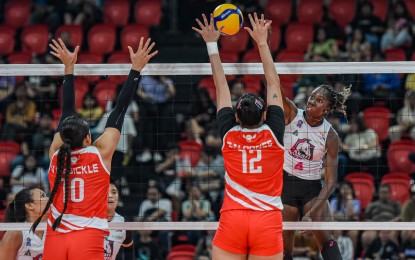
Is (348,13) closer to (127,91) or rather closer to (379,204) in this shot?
(379,204)

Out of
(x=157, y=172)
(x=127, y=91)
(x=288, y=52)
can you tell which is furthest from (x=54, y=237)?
(x=288, y=52)

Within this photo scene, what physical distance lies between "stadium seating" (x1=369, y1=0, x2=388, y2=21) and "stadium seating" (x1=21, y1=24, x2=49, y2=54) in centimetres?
714

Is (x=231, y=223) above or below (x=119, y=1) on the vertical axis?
below

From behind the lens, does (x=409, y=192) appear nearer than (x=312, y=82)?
Yes

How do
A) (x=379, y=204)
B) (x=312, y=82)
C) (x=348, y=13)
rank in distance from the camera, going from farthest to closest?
(x=348, y=13) → (x=312, y=82) → (x=379, y=204)

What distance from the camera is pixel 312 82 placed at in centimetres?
1641

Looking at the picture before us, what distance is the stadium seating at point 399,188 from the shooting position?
1448 centimetres

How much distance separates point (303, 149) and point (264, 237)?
1899mm

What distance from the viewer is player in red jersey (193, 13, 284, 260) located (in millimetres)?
7691

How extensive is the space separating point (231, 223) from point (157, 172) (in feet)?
24.7

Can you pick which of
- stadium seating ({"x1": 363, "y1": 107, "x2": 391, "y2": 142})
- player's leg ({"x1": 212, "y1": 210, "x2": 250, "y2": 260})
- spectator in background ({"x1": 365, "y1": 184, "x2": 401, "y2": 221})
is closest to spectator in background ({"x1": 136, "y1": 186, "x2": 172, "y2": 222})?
spectator in background ({"x1": 365, "y1": 184, "x2": 401, "y2": 221})

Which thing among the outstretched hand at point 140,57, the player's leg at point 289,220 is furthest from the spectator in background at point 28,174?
the outstretched hand at point 140,57

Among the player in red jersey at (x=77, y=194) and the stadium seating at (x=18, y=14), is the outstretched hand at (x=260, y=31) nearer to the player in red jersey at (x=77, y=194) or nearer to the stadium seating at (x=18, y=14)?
the player in red jersey at (x=77, y=194)

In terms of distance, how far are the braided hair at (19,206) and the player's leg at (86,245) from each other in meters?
1.73
